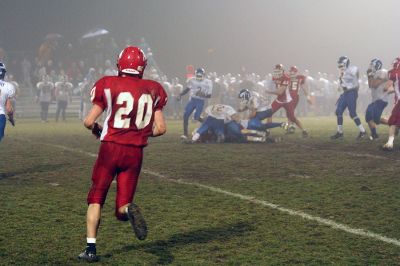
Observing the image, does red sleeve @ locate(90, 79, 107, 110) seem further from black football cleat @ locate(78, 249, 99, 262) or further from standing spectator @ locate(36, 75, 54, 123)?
standing spectator @ locate(36, 75, 54, 123)

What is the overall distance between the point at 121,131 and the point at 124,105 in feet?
0.72

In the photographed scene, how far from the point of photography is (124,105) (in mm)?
4945

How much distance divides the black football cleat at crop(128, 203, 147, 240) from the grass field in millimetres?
262

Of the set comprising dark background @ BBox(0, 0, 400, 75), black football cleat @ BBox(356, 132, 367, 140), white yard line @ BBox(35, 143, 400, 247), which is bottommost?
white yard line @ BBox(35, 143, 400, 247)

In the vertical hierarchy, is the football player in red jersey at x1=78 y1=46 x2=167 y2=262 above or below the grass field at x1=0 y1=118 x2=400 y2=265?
above

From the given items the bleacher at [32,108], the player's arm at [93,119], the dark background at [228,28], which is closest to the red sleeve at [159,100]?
the player's arm at [93,119]

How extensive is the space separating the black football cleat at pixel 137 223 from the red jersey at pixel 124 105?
567mm

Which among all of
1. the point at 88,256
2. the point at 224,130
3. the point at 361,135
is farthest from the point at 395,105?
the point at 88,256

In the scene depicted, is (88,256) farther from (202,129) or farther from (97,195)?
(202,129)

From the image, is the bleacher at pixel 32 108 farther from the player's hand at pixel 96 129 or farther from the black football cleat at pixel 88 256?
the black football cleat at pixel 88 256

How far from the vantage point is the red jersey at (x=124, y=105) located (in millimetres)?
4914

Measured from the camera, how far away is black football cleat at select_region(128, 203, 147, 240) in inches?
186

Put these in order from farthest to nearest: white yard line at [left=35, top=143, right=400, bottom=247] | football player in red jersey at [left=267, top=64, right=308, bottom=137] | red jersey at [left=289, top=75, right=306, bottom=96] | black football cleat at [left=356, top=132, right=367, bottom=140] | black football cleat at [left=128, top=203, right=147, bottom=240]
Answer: red jersey at [left=289, top=75, right=306, bottom=96]
football player in red jersey at [left=267, top=64, right=308, bottom=137]
black football cleat at [left=356, top=132, right=367, bottom=140]
white yard line at [left=35, top=143, right=400, bottom=247]
black football cleat at [left=128, top=203, right=147, bottom=240]

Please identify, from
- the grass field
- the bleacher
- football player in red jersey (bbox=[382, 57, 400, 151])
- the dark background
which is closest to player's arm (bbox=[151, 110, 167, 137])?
the grass field
